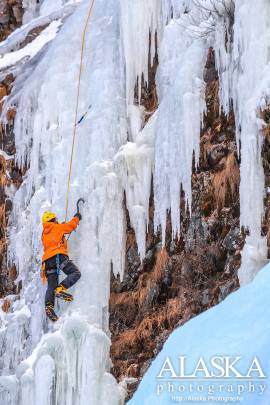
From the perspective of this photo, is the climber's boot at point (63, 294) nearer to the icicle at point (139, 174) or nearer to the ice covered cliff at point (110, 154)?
the ice covered cliff at point (110, 154)

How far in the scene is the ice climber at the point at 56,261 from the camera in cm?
890

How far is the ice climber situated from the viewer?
8898 millimetres

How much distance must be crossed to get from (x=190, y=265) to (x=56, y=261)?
1515 millimetres

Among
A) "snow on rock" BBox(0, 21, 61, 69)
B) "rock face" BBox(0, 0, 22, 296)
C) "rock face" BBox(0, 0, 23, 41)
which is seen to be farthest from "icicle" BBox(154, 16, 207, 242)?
"rock face" BBox(0, 0, 23, 41)

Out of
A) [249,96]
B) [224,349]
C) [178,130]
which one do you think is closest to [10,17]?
[178,130]

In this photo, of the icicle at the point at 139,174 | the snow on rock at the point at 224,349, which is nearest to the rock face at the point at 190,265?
the icicle at the point at 139,174

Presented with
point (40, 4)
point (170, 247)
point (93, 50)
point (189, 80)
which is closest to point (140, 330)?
point (170, 247)

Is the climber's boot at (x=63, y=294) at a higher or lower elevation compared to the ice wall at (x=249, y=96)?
lower

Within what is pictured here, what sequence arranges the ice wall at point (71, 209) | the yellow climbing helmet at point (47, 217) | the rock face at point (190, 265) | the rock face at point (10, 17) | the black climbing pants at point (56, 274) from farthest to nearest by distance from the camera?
the rock face at point (10, 17) < the yellow climbing helmet at point (47, 217) < the black climbing pants at point (56, 274) < the ice wall at point (71, 209) < the rock face at point (190, 265)

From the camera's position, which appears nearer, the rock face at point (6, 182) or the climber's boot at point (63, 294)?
the climber's boot at point (63, 294)

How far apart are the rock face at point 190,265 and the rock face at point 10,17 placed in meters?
6.99

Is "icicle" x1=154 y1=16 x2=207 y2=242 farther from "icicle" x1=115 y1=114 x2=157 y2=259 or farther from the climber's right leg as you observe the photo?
the climber's right leg

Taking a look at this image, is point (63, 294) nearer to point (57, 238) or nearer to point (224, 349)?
Result: point (57, 238)

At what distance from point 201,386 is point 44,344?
9.65ft
